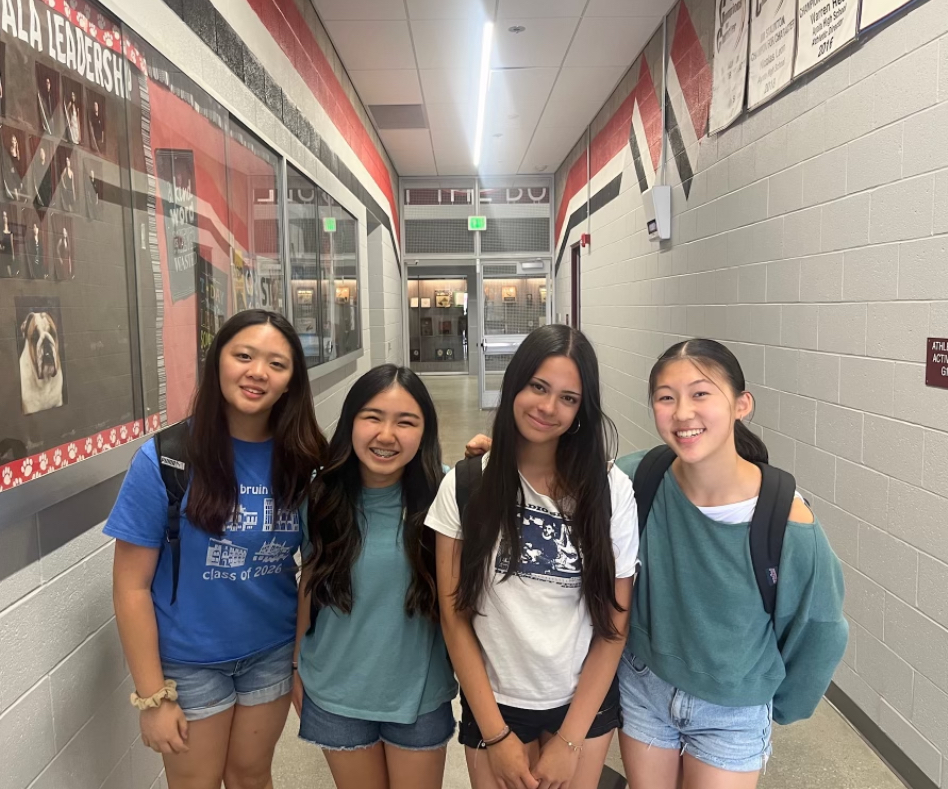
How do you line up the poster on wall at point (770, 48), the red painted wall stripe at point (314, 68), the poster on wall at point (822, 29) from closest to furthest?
the poster on wall at point (822, 29), the poster on wall at point (770, 48), the red painted wall stripe at point (314, 68)

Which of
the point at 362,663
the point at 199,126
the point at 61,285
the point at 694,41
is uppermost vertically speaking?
the point at 694,41

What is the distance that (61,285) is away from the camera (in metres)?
1.36

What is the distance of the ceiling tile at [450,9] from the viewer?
414 centimetres

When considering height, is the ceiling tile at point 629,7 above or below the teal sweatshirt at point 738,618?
above

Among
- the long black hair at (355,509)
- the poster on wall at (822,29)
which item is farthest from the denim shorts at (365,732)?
the poster on wall at (822,29)

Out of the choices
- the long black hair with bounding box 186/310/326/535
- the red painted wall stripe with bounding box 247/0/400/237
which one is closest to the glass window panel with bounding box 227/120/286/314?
the red painted wall stripe with bounding box 247/0/400/237

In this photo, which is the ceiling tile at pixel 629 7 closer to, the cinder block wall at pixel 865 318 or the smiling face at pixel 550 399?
the cinder block wall at pixel 865 318

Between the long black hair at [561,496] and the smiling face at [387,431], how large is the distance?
18 centimetres

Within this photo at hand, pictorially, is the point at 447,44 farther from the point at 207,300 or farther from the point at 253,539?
the point at 253,539

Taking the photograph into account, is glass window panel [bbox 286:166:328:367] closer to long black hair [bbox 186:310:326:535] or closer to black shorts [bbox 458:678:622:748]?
long black hair [bbox 186:310:326:535]

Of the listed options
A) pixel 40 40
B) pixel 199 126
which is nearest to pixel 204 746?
A: pixel 40 40

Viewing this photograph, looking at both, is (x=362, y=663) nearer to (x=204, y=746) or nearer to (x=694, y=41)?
(x=204, y=746)

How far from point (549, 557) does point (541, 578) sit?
4 centimetres

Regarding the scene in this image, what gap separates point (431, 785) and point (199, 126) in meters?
1.99
